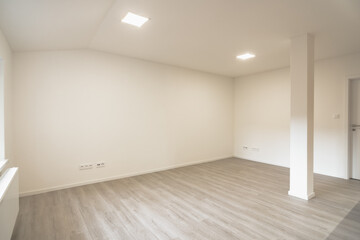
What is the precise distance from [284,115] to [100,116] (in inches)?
182

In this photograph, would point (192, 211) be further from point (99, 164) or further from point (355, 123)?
point (355, 123)

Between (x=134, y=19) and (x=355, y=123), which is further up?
(x=134, y=19)

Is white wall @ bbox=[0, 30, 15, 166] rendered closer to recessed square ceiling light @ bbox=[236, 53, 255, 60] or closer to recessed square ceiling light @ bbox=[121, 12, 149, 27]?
recessed square ceiling light @ bbox=[121, 12, 149, 27]

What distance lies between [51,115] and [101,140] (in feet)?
3.33

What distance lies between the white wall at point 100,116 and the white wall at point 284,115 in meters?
1.40

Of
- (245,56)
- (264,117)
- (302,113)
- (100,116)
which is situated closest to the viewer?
(302,113)

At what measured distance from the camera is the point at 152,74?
189 inches

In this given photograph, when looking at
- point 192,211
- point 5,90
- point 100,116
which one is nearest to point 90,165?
point 100,116

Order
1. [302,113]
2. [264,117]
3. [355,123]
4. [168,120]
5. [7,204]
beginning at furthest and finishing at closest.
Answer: [264,117]
[168,120]
[355,123]
[302,113]
[7,204]

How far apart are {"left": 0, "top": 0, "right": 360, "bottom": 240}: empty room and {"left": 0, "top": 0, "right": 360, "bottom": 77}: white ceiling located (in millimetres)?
24

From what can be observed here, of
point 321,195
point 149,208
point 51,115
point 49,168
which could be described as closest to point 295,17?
point 321,195

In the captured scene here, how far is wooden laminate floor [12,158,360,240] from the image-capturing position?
2.29 metres

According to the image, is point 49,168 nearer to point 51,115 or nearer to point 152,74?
point 51,115

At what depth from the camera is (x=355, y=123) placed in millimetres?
4168
